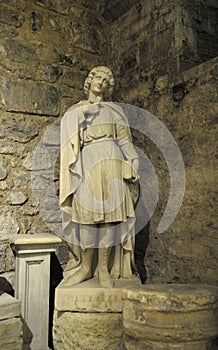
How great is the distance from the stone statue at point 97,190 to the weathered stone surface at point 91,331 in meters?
0.20

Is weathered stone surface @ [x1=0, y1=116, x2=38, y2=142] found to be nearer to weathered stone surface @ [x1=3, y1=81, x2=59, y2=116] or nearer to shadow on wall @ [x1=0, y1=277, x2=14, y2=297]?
weathered stone surface @ [x1=3, y1=81, x2=59, y2=116]

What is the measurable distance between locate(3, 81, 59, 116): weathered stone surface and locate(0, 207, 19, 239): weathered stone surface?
85cm

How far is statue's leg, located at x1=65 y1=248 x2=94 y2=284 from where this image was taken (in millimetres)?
2387

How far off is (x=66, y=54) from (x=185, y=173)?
1.61 meters

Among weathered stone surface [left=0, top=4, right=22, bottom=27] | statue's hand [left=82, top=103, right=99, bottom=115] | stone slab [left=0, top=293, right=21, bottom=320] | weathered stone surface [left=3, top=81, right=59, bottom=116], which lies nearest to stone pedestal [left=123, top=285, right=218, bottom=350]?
stone slab [left=0, top=293, right=21, bottom=320]

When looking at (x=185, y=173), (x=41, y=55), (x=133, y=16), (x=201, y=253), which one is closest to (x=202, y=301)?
(x=201, y=253)

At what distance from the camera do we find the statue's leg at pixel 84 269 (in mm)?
2387

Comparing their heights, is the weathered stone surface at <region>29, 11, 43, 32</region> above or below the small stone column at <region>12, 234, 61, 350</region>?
above

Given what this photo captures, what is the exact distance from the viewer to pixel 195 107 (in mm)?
2736

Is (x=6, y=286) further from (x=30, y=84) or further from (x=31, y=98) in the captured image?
(x=30, y=84)

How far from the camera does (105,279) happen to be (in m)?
2.35

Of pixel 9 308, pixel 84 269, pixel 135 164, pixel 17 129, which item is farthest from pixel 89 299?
pixel 17 129

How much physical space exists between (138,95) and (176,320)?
205 cm

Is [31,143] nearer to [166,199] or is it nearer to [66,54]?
[66,54]
